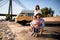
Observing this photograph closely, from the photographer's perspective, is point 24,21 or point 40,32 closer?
point 40,32

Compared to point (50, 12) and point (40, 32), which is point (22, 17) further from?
point (50, 12)

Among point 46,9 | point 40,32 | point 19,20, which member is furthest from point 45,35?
point 46,9

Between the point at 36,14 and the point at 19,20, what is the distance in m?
10.8

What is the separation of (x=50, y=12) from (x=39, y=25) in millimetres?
53519

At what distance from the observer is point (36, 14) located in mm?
8758

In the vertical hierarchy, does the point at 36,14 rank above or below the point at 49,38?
above

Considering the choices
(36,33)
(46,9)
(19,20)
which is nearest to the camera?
(36,33)

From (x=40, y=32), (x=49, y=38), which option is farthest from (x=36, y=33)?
(x=49, y=38)

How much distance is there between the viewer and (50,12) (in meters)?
61.7

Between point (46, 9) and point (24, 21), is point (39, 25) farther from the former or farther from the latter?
A: point (46, 9)

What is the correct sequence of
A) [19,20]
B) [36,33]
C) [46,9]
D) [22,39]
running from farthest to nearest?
1. [46,9]
2. [19,20]
3. [36,33]
4. [22,39]

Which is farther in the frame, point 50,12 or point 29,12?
point 50,12

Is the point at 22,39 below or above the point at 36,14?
below

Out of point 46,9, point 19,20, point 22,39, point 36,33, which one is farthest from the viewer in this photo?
point 46,9
